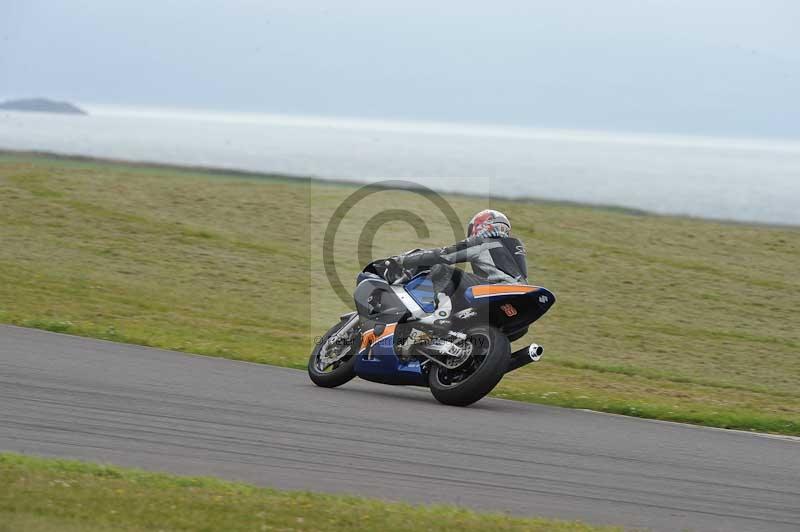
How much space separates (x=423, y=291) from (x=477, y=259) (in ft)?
2.24

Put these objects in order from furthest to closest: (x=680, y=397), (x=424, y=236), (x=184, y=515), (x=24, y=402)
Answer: (x=424, y=236)
(x=680, y=397)
(x=24, y=402)
(x=184, y=515)

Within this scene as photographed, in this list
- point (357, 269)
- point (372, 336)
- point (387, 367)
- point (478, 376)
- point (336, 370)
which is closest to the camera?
point (478, 376)

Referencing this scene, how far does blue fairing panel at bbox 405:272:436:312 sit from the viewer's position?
1191 cm

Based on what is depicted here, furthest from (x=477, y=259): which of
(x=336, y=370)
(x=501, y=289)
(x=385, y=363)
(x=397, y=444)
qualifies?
(x=397, y=444)

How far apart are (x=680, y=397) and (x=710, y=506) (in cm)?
704

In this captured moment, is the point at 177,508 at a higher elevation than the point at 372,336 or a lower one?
lower

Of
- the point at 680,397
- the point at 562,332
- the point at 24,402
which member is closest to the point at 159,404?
the point at 24,402

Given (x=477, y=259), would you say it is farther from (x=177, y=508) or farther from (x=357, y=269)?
(x=357, y=269)

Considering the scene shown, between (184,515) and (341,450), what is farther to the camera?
(341,450)

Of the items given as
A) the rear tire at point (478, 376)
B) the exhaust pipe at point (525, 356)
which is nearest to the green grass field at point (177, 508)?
the rear tire at point (478, 376)

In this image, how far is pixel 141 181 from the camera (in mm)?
33438

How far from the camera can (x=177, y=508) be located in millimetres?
6840

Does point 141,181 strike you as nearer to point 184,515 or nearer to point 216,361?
point 216,361

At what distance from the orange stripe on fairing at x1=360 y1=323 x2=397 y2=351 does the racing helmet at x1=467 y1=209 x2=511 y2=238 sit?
1.25 metres
